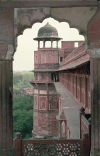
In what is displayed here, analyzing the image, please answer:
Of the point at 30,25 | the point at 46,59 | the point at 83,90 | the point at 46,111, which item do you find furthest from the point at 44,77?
the point at 30,25

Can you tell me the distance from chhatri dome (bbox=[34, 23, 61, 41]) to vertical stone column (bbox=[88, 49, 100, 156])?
24.9m

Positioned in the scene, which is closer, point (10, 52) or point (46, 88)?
point (10, 52)

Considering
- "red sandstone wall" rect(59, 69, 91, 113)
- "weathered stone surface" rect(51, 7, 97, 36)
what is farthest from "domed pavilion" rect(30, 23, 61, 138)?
"weathered stone surface" rect(51, 7, 97, 36)

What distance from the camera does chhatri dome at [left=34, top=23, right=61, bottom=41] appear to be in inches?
1160

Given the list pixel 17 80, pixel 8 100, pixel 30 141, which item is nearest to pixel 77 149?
pixel 30 141

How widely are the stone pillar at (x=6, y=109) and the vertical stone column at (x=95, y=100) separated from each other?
1.74 metres

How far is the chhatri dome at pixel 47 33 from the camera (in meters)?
29.5

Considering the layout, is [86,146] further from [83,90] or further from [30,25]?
[83,90]

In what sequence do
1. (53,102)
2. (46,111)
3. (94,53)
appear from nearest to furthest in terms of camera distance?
(94,53) < (46,111) < (53,102)

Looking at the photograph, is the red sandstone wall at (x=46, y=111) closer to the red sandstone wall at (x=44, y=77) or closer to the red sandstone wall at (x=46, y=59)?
the red sandstone wall at (x=44, y=77)

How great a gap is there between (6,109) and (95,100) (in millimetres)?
1900

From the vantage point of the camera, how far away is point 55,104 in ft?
95.7

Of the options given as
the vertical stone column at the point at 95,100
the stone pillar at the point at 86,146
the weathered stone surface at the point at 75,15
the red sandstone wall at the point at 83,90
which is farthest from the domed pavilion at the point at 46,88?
the vertical stone column at the point at 95,100

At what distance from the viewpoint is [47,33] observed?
29.8 m
